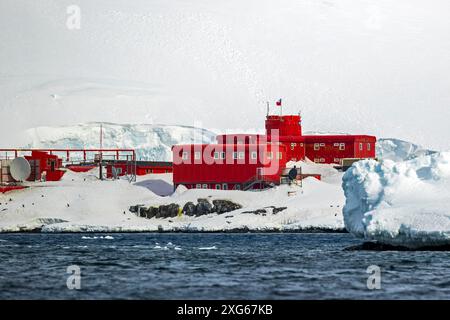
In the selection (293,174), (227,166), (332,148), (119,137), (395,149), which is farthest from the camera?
(395,149)

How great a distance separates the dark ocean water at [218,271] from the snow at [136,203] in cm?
2104

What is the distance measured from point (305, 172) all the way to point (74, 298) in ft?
214

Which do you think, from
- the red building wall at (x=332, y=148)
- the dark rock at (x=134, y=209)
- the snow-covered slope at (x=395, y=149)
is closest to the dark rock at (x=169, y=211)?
the dark rock at (x=134, y=209)

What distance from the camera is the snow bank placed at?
43844 mm

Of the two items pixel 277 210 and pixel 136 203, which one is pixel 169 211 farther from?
pixel 277 210

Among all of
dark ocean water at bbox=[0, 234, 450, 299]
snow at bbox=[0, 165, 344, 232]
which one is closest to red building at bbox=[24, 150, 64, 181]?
snow at bbox=[0, 165, 344, 232]

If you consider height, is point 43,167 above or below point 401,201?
above

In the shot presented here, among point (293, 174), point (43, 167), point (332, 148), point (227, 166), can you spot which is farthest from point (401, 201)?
point (332, 148)

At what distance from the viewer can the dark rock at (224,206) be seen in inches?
3219

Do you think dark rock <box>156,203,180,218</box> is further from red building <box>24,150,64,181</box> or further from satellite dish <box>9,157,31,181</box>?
red building <box>24,150,64,181</box>

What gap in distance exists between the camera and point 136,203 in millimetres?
84750

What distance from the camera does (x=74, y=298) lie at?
1260 inches

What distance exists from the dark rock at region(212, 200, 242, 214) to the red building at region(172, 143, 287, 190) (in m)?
5.38

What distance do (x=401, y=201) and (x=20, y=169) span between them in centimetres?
5010
